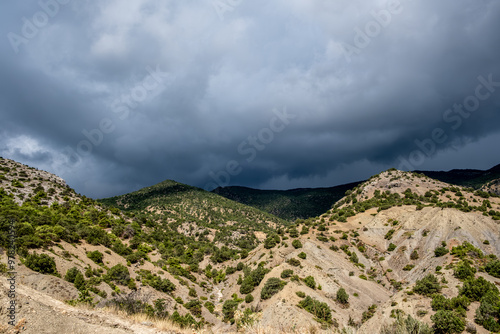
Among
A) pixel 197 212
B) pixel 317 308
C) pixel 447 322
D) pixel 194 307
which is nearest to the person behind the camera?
pixel 447 322

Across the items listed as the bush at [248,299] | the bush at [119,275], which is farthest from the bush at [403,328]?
the bush at [119,275]

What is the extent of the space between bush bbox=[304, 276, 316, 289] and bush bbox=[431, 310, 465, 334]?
16.0 m

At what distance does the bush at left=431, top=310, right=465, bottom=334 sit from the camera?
22391 millimetres

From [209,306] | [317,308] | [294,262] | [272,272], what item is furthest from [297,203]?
[317,308]

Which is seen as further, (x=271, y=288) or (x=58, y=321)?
(x=271, y=288)

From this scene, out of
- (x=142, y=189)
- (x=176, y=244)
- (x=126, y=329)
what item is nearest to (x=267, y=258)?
(x=176, y=244)

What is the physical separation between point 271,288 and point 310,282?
6.35 meters

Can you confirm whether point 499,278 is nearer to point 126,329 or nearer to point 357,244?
point 357,244

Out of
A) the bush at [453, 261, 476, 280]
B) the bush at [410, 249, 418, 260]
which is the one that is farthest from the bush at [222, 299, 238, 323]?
the bush at [410, 249, 418, 260]

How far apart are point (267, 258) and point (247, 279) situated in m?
8.81

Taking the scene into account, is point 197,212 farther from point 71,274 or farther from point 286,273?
point 71,274

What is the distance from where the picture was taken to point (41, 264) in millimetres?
25547

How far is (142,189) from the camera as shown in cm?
15288

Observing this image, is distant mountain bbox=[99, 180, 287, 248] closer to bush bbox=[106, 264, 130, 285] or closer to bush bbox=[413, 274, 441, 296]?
bush bbox=[106, 264, 130, 285]
